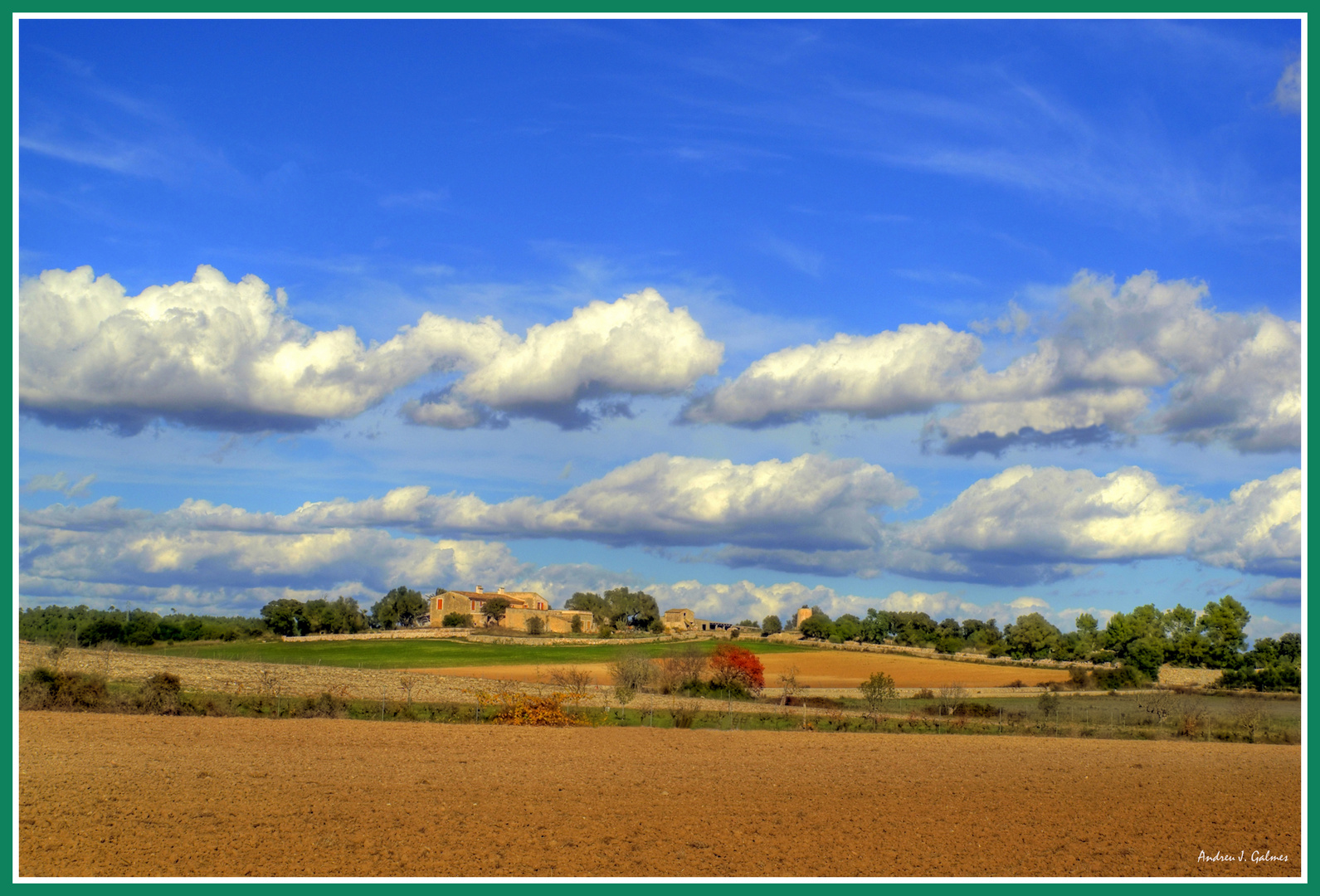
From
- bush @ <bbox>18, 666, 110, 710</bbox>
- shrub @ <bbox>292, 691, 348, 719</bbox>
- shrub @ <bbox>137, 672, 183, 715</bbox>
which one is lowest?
shrub @ <bbox>292, 691, 348, 719</bbox>

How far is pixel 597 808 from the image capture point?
631 inches

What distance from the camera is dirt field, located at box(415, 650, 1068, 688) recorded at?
61.3m

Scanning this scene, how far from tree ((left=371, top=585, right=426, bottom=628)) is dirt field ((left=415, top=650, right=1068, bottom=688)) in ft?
172

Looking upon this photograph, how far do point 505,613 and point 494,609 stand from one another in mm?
2019

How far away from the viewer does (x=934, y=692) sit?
5856cm

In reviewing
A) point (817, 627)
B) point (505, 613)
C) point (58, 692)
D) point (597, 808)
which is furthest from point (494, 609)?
point (597, 808)

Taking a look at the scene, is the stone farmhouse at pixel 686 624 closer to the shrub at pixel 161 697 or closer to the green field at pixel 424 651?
the green field at pixel 424 651

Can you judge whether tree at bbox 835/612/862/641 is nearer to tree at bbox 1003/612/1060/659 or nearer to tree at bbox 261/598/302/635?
tree at bbox 1003/612/1060/659

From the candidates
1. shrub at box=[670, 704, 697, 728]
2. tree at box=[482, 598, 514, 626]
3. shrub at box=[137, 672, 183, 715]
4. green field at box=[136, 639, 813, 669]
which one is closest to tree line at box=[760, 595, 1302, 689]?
green field at box=[136, 639, 813, 669]

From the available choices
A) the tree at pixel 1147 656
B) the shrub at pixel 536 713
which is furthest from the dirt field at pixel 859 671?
the shrub at pixel 536 713

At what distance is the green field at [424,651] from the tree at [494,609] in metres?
20.3

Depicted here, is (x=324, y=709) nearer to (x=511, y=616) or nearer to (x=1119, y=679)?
(x=1119, y=679)

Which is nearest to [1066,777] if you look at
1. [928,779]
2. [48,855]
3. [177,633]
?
[928,779]

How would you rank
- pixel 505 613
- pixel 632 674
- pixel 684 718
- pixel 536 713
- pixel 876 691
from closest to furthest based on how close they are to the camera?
pixel 536 713
pixel 684 718
pixel 876 691
pixel 632 674
pixel 505 613
